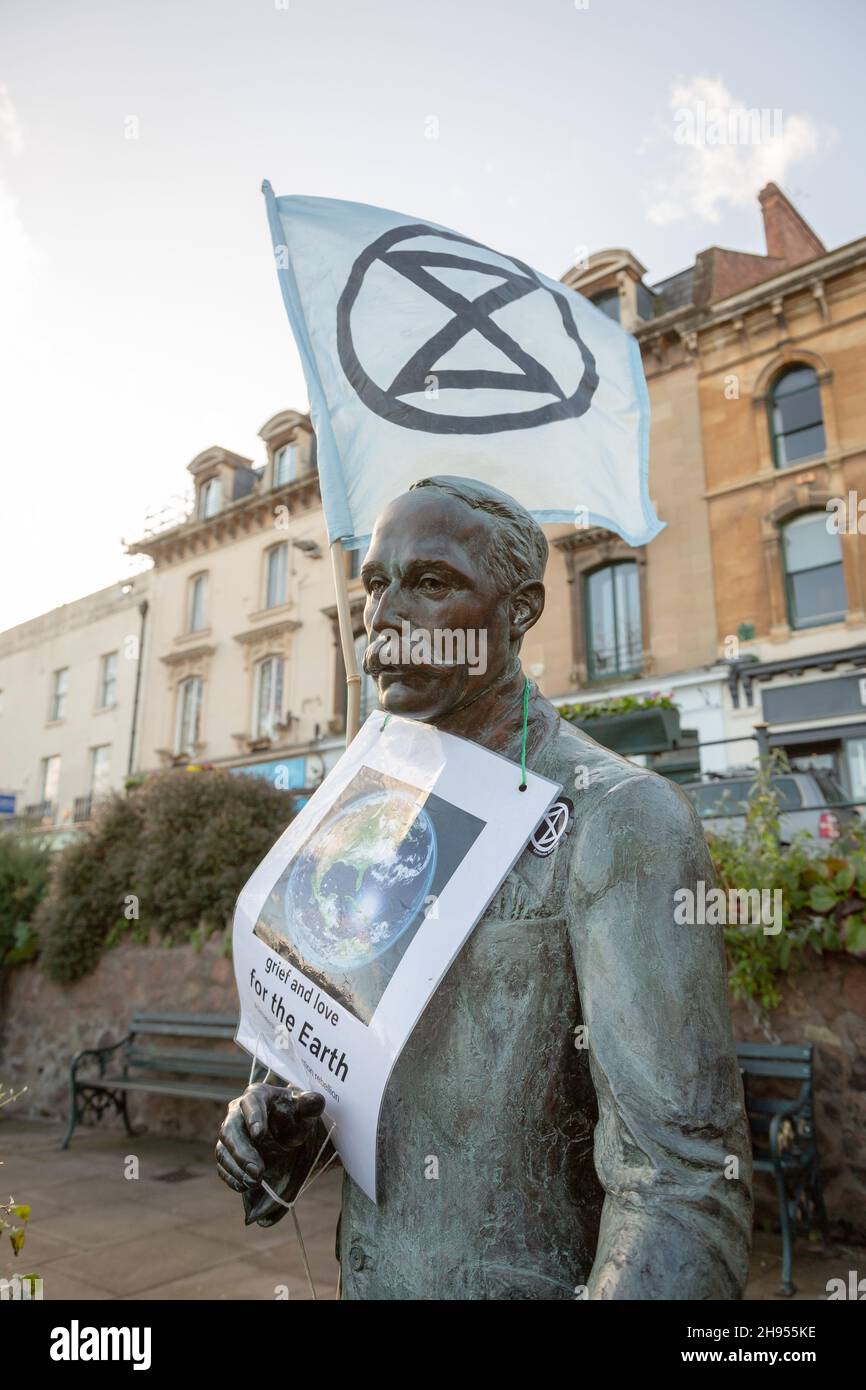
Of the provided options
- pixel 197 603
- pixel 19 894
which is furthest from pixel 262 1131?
pixel 197 603

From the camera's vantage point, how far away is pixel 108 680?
27312 millimetres

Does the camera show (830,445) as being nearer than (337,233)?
No

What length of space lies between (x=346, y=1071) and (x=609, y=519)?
2.58 m

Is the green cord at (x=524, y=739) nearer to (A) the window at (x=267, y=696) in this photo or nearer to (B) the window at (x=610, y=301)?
(B) the window at (x=610, y=301)

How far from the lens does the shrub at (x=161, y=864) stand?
24.4ft

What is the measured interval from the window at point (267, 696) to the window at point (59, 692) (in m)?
9.74

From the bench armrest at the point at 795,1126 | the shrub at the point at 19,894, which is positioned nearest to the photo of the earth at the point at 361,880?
the bench armrest at the point at 795,1126

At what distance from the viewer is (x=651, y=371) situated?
16453 millimetres

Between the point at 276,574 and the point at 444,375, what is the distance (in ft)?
67.3

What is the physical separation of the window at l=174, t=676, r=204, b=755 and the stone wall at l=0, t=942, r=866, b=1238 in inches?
596

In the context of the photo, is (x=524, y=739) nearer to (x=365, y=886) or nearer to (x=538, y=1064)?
(x=365, y=886)

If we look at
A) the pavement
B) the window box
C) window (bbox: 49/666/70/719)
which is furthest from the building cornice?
the pavement

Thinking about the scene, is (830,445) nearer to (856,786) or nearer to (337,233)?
(856,786)

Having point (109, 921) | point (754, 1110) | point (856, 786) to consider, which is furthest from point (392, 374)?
point (856, 786)
